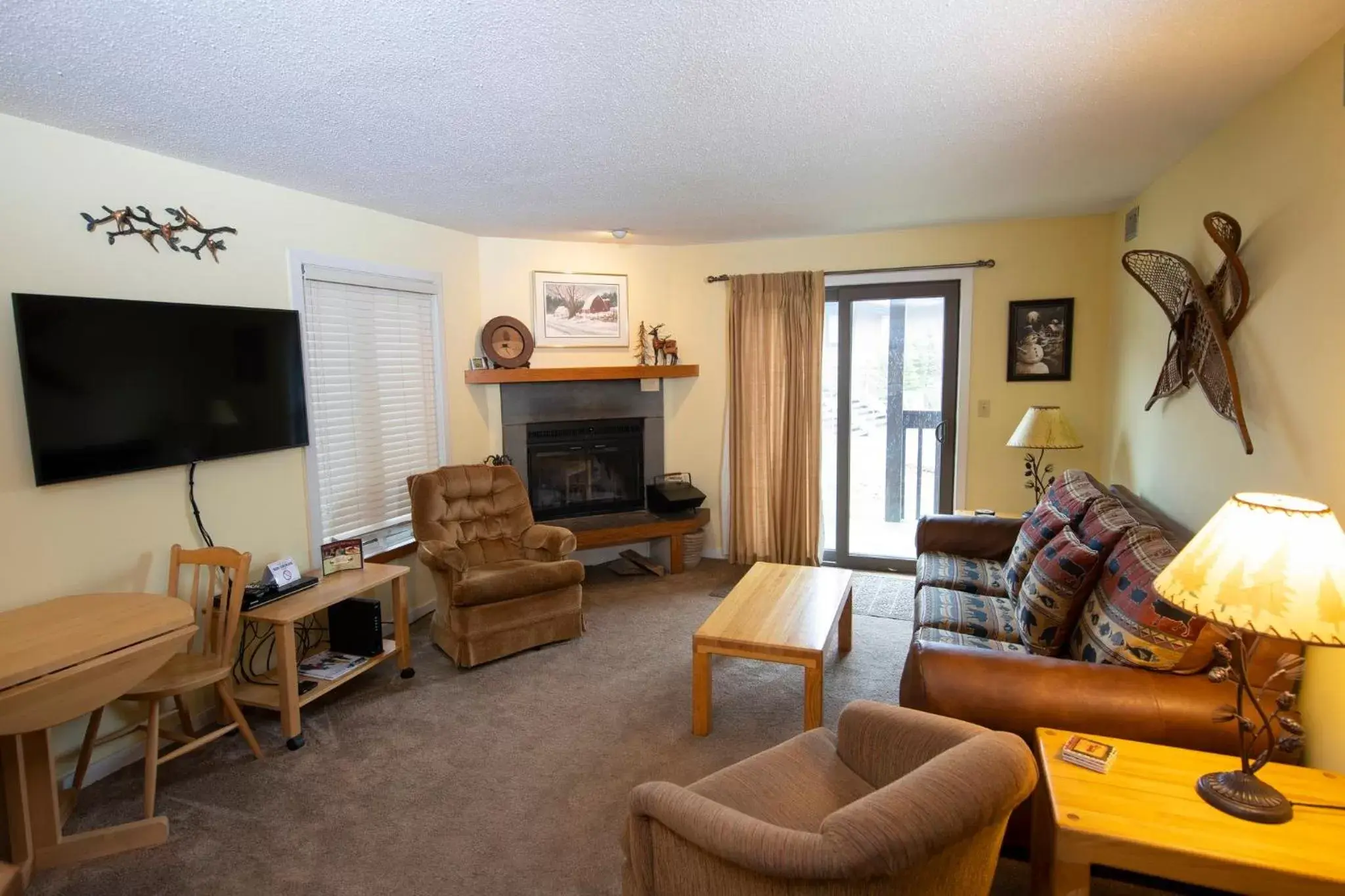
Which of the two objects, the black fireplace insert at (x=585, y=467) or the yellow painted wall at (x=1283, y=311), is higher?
the yellow painted wall at (x=1283, y=311)

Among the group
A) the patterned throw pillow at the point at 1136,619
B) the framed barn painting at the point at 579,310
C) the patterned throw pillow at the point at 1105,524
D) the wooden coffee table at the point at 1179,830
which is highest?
the framed barn painting at the point at 579,310

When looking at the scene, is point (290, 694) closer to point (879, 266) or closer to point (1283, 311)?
point (1283, 311)

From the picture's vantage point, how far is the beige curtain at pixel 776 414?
15.5 ft

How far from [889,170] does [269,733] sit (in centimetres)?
360

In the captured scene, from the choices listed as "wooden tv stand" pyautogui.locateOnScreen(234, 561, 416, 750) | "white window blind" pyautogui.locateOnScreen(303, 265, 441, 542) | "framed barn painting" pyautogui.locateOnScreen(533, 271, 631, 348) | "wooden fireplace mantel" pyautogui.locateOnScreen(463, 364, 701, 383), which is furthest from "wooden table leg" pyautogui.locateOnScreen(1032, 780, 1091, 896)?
"framed barn painting" pyautogui.locateOnScreen(533, 271, 631, 348)

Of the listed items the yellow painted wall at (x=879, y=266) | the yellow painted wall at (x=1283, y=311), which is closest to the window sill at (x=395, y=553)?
the yellow painted wall at (x=879, y=266)

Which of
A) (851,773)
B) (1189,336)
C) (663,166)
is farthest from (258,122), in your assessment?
(1189,336)

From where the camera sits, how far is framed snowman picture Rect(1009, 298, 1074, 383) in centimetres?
422

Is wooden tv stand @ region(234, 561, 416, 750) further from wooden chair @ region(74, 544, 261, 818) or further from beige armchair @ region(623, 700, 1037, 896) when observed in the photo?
beige armchair @ region(623, 700, 1037, 896)

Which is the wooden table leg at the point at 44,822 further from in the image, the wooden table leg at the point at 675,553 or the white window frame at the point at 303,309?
the wooden table leg at the point at 675,553

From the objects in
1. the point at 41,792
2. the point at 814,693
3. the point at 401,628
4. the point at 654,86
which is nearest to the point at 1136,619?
the point at 814,693

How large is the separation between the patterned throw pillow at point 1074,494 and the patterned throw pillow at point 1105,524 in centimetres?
5

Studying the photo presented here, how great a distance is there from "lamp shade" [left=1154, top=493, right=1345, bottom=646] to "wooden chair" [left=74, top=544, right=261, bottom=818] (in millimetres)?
2952

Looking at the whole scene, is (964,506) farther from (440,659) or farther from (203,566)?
(203,566)
